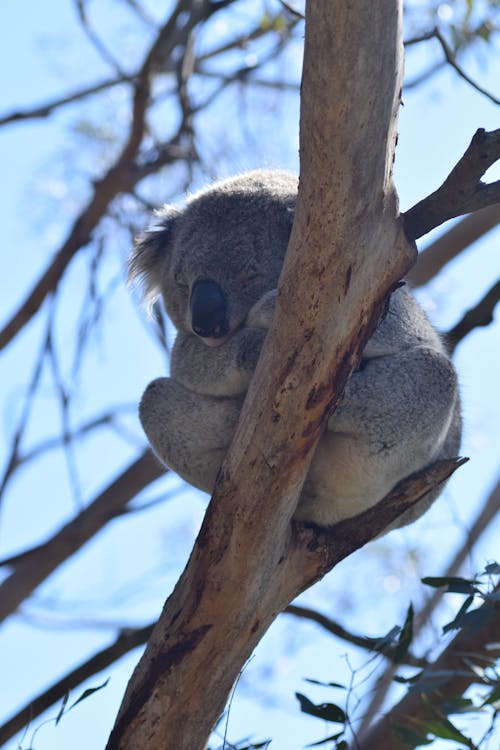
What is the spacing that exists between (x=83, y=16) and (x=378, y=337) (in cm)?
316

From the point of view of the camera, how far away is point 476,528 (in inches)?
233

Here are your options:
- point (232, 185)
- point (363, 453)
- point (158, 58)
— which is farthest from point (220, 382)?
point (158, 58)

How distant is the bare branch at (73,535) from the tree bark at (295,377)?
1949 mm

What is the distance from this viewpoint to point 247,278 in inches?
131

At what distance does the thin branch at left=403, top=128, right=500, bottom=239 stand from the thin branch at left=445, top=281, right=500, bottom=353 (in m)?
1.94

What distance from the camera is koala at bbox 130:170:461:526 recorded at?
2889mm

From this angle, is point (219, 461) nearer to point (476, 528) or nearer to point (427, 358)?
point (427, 358)

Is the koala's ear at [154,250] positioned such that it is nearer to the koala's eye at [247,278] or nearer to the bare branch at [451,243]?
the koala's eye at [247,278]

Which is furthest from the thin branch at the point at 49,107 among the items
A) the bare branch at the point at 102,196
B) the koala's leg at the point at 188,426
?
the koala's leg at the point at 188,426

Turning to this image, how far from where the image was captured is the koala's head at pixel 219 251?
323 centimetres

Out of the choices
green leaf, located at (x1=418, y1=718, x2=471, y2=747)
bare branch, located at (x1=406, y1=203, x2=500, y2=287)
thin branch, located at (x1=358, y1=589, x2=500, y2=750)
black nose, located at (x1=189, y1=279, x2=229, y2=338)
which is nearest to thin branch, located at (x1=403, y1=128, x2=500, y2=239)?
black nose, located at (x1=189, y1=279, x2=229, y2=338)

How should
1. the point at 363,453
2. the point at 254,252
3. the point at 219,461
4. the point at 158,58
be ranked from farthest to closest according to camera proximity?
the point at 158,58, the point at 254,252, the point at 219,461, the point at 363,453

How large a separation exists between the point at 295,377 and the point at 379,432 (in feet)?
1.50

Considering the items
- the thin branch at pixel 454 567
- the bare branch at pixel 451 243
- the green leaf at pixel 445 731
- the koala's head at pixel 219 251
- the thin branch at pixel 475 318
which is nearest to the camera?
the green leaf at pixel 445 731
